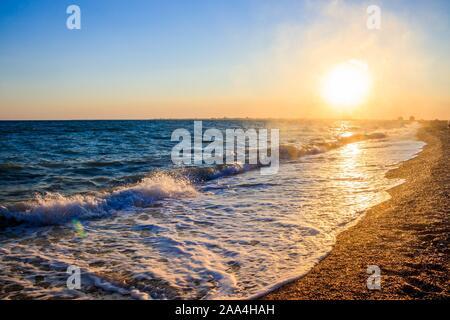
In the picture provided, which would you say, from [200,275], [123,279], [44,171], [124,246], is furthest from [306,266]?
[44,171]

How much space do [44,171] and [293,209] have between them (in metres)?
12.7

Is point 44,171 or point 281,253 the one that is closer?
point 281,253

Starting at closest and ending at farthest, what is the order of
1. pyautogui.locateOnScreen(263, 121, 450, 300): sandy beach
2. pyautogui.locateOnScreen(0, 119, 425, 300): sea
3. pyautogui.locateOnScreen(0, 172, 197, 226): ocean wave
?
pyautogui.locateOnScreen(263, 121, 450, 300): sandy beach, pyautogui.locateOnScreen(0, 119, 425, 300): sea, pyautogui.locateOnScreen(0, 172, 197, 226): ocean wave

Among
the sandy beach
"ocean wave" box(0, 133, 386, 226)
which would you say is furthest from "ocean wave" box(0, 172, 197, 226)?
the sandy beach

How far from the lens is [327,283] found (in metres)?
4.68

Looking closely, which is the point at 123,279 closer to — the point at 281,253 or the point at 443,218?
the point at 281,253

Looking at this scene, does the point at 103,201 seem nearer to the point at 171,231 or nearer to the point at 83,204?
the point at 83,204

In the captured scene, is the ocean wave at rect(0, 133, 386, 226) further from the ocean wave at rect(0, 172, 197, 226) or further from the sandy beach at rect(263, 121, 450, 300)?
the sandy beach at rect(263, 121, 450, 300)

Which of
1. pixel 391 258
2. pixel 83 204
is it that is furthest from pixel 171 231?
pixel 391 258

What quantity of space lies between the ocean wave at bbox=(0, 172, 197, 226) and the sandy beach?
6522 millimetres

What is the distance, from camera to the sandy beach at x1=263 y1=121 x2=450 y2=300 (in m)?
4.33

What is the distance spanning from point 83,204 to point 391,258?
26.6 ft

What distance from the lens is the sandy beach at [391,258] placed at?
4.33 metres

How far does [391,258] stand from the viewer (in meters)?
5.27
